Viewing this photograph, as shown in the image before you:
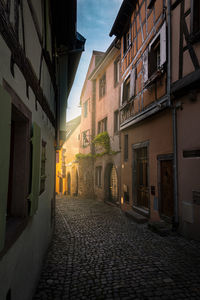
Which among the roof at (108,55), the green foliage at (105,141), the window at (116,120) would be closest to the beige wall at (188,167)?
the window at (116,120)

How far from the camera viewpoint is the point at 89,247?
5.02 m

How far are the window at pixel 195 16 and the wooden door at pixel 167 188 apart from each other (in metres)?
3.53

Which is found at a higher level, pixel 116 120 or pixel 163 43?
pixel 163 43

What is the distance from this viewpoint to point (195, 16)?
5289 mm

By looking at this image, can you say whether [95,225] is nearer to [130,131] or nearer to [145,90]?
[130,131]

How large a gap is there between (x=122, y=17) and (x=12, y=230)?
10875mm

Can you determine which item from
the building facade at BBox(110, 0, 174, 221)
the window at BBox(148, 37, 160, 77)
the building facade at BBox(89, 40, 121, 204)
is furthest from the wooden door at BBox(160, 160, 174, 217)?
the building facade at BBox(89, 40, 121, 204)

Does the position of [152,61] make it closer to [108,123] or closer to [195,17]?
[195,17]

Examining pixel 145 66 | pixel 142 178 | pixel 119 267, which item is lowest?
pixel 119 267

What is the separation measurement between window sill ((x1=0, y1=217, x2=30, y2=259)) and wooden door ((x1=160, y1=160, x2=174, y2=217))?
492 cm

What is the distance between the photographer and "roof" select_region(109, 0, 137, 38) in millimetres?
9250

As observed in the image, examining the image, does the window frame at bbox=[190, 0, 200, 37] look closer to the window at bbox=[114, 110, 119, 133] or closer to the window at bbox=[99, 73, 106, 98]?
the window at bbox=[114, 110, 119, 133]

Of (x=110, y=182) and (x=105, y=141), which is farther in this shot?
(x=110, y=182)

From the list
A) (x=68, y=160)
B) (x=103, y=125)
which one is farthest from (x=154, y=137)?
(x=68, y=160)
